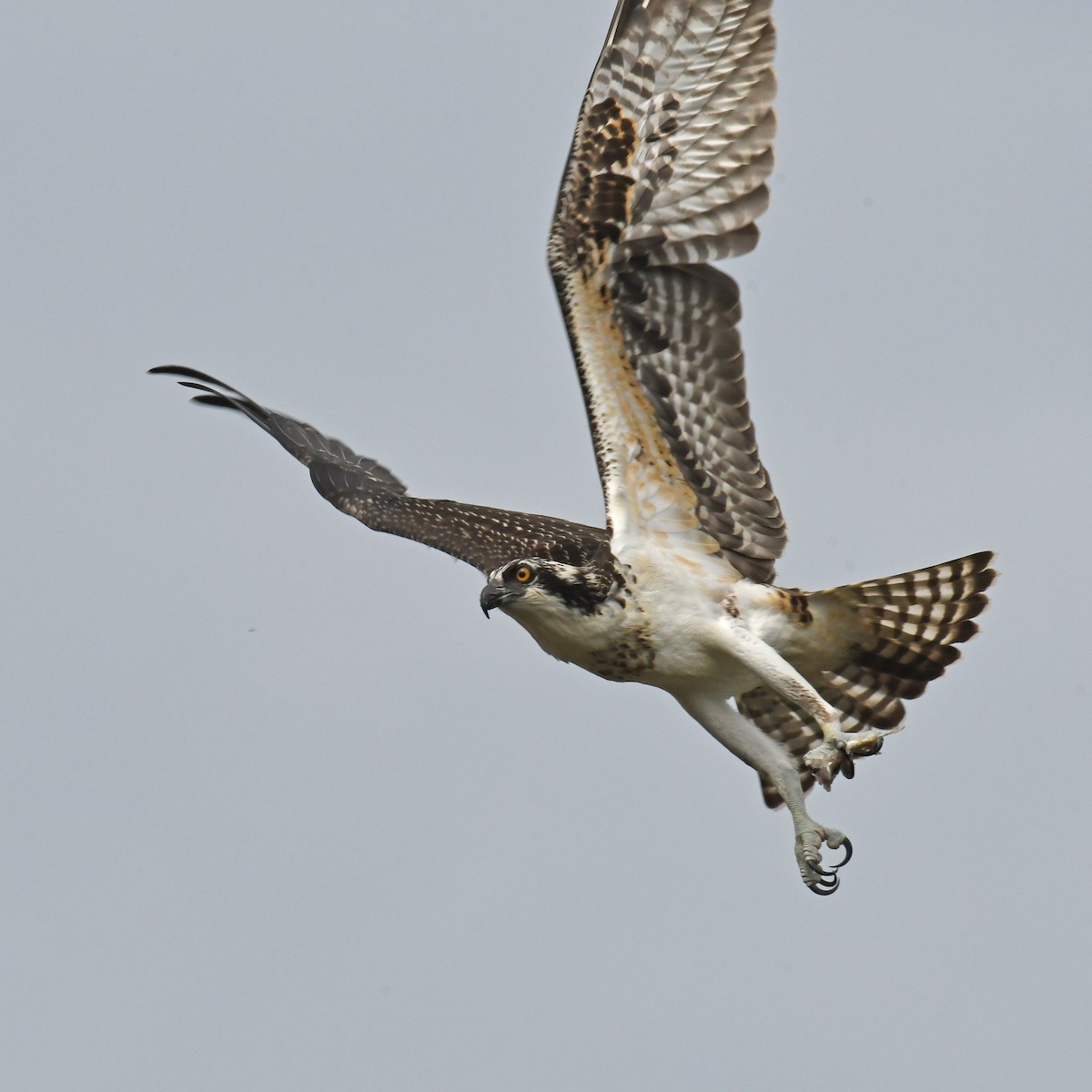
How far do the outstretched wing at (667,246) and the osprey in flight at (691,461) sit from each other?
0.01 metres

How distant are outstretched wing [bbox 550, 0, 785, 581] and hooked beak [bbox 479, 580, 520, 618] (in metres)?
0.78

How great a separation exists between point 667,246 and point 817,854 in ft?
11.6

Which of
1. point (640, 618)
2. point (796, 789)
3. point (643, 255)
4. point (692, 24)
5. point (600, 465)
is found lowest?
point (796, 789)

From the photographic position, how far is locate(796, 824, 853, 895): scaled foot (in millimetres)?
13719

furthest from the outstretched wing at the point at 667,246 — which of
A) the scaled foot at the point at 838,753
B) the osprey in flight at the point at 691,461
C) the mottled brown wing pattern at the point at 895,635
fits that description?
the scaled foot at the point at 838,753

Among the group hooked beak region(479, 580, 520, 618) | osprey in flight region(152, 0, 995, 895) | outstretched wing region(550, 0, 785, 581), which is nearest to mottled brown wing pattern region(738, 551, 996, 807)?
osprey in flight region(152, 0, 995, 895)

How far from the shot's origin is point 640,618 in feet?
43.4

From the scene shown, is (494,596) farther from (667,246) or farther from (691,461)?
(667,246)

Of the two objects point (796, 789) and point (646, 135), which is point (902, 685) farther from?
point (646, 135)

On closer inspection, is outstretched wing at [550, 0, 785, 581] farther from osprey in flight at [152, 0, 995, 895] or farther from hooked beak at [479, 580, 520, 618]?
hooked beak at [479, 580, 520, 618]

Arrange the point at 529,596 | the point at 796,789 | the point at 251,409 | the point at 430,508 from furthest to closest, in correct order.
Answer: the point at 251,409 < the point at 430,508 < the point at 796,789 < the point at 529,596

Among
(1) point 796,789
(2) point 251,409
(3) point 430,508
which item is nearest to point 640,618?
(1) point 796,789

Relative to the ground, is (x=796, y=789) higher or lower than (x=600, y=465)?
lower

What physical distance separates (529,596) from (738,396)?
167cm
